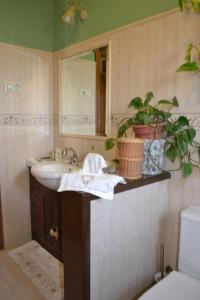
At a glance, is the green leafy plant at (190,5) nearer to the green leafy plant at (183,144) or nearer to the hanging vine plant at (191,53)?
the hanging vine plant at (191,53)

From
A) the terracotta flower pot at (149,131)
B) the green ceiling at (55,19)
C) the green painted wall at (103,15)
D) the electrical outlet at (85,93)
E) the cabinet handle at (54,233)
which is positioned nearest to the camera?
the terracotta flower pot at (149,131)

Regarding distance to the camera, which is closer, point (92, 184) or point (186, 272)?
point (92, 184)

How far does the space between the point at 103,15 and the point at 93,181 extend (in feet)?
4.61

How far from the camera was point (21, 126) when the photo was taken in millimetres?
2314

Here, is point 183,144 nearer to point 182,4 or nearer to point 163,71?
point 163,71

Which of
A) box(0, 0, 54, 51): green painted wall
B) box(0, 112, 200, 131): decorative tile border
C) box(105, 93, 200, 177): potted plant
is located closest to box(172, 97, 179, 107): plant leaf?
box(105, 93, 200, 177): potted plant

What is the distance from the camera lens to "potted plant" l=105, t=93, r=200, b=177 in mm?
1392

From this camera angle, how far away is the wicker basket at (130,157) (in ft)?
4.36

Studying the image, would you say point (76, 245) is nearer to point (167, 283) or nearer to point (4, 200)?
point (167, 283)

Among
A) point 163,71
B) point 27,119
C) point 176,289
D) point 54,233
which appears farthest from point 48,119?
point 176,289

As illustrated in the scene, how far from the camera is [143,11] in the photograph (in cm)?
165

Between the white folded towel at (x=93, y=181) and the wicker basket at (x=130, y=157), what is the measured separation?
10 cm

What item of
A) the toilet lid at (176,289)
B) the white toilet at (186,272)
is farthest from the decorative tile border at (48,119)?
the toilet lid at (176,289)

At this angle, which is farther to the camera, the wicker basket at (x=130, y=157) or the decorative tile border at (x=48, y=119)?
the decorative tile border at (x=48, y=119)
